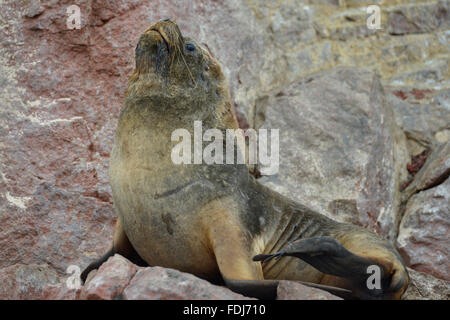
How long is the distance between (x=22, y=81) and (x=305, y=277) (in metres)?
2.79

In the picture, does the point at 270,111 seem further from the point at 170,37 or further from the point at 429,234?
the point at 170,37

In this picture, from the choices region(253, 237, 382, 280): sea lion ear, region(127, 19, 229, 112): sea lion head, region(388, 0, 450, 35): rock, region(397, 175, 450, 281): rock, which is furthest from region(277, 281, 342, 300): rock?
region(388, 0, 450, 35): rock

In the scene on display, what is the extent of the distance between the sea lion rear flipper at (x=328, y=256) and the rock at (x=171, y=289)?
327 millimetres

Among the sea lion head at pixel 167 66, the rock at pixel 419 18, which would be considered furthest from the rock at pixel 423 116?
the sea lion head at pixel 167 66

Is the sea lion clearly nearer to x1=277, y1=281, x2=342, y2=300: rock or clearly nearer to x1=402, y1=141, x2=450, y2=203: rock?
x1=277, y1=281, x2=342, y2=300: rock

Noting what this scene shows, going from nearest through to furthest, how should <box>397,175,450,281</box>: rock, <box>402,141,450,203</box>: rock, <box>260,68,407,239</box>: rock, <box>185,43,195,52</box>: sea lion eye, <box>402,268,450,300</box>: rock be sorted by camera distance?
1. <box>185,43,195,52</box>: sea lion eye
2. <box>402,268,450,300</box>: rock
3. <box>397,175,450,281</box>: rock
4. <box>402,141,450,203</box>: rock
5. <box>260,68,407,239</box>: rock

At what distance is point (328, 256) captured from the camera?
302cm

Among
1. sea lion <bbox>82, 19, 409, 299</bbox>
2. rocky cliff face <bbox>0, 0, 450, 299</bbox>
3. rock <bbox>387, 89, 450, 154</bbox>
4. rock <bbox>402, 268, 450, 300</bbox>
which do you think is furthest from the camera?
rock <bbox>387, 89, 450, 154</bbox>

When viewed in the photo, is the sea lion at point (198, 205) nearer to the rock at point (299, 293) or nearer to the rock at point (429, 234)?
the rock at point (299, 293)

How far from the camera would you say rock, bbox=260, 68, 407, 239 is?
5.33 metres

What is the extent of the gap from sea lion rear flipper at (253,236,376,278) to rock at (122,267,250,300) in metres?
0.33

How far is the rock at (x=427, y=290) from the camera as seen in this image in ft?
13.6
